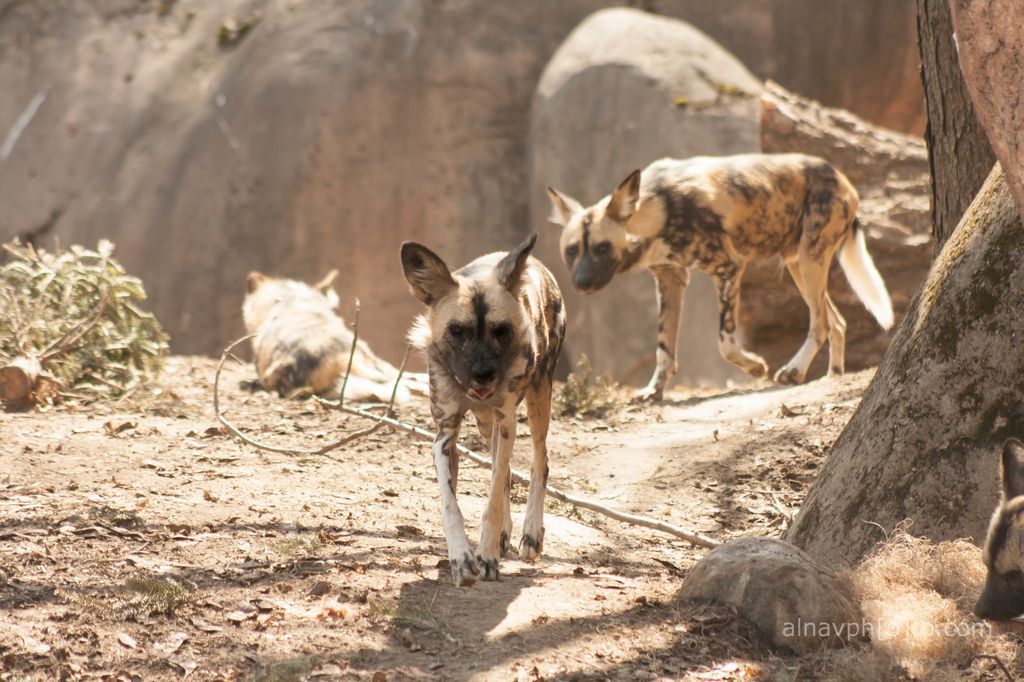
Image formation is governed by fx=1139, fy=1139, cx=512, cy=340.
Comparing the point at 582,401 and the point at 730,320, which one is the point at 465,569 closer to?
the point at 582,401

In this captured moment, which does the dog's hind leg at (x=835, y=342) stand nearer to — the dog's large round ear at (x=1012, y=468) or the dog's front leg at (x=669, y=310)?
the dog's front leg at (x=669, y=310)

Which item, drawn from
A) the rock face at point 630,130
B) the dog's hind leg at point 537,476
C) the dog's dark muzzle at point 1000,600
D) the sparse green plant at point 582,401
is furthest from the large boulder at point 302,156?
the dog's dark muzzle at point 1000,600

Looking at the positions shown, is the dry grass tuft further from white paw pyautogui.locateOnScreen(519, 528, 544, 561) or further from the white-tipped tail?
the white-tipped tail

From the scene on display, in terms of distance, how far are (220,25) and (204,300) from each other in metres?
2.96

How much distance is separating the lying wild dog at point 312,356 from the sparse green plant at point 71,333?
72 cm

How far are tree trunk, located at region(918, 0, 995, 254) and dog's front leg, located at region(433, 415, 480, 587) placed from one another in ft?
7.12

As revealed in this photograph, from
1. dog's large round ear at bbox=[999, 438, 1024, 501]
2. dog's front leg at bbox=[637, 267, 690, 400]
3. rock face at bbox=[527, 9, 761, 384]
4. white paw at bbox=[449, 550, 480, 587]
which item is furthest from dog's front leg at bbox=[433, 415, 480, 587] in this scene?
rock face at bbox=[527, 9, 761, 384]

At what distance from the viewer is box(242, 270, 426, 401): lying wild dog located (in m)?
7.24

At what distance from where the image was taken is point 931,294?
12.6 ft

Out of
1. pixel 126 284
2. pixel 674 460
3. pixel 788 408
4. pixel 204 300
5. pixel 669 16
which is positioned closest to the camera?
pixel 674 460

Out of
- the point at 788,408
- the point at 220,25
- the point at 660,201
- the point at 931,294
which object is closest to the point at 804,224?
the point at 660,201

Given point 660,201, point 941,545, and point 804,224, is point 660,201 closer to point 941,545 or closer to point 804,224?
point 804,224

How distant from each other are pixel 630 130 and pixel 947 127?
224 inches

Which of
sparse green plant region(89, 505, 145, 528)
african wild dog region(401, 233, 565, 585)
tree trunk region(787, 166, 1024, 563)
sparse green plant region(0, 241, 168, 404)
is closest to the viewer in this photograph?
tree trunk region(787, 166, 1024, 563)
